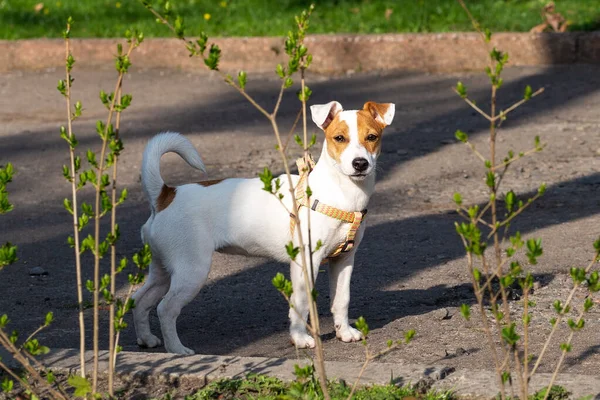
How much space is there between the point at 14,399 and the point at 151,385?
0.45 metres

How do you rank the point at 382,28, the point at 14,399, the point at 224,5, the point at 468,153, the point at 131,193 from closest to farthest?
the point at 14,399 < the point at 131,193 < the point at 468,153 < the point at 382,28 < the point at 224,5

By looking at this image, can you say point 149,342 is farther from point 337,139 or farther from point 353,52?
point 353,52

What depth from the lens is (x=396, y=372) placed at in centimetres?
334

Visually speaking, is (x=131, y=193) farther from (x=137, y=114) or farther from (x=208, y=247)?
(x=208, y=247)

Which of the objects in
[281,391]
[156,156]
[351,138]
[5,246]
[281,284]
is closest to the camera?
[281,284]

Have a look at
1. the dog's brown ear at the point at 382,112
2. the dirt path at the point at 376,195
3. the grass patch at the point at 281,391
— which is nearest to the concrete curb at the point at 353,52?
the dirt path at the point at 376,195

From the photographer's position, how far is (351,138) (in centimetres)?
431

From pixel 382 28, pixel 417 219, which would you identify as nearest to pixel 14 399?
pixel 417 219

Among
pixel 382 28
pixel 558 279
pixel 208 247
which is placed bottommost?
pixel 558 279

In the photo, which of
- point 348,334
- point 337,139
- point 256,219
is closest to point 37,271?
point 256,219

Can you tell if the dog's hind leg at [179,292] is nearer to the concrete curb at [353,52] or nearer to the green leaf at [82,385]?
the green leaf at [82,385]

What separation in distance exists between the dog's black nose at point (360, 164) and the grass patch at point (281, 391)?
1.19m

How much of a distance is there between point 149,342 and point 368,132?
4.45 ft

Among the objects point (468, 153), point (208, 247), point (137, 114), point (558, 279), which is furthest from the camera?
point (137, 114)
